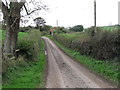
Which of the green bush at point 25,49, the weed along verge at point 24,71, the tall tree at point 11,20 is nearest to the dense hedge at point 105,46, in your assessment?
the weed along verge at point 24,71

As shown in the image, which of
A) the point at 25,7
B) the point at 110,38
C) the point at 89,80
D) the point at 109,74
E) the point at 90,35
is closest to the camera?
the point at 89,80

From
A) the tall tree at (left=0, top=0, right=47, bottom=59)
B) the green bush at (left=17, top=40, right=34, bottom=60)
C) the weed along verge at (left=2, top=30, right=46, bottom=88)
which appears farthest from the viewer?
the green bush at (left=17, top=40, right=34, bottom=60)

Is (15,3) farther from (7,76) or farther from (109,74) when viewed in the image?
(109,74)

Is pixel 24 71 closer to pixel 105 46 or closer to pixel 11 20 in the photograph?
pixel 11 20

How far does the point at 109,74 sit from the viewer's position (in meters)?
10.4

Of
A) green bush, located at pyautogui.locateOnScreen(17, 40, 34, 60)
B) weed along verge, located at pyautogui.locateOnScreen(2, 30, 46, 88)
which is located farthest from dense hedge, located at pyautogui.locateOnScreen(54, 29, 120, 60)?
green bush, located at pyautogui.locateOnScreen(17, 40, 34, 60)

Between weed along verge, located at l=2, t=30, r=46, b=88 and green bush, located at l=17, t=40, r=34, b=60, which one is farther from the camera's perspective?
green bush, located at l=17, t=40, r=34, b=60

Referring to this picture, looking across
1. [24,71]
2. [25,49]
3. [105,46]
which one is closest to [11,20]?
[25,49]

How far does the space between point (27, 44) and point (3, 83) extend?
25.0 feet

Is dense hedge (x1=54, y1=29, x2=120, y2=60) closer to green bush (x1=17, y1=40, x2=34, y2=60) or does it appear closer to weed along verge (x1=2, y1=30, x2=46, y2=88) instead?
weed along verge (x1=2, y1=30, x2=46, y2=88)

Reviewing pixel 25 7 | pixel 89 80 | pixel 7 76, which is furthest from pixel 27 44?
pixel 89 80

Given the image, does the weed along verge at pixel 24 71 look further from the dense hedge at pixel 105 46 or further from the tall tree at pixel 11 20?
the dense hedge at pixel 105 46

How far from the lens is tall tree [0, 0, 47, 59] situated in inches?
546

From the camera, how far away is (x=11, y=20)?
46.8 feet
